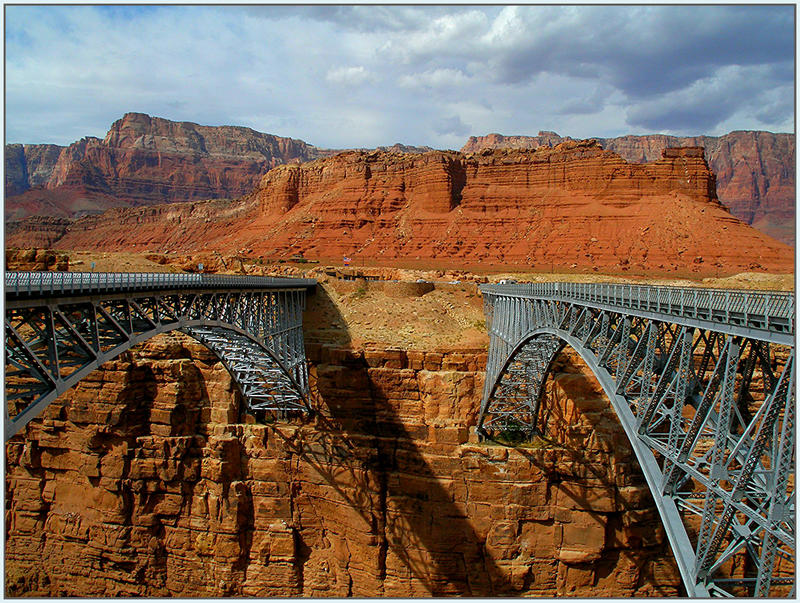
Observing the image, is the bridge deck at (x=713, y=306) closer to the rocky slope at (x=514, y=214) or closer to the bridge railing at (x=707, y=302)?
the bridge railing at (x=707, y=302)

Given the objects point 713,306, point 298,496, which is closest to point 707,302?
point 713,306

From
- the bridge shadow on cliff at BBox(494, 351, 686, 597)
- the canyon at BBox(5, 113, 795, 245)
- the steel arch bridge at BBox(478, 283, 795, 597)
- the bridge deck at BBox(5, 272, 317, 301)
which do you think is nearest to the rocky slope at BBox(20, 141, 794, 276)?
the bridge shadow on cliff at BBox(494, 351, 686, 597)

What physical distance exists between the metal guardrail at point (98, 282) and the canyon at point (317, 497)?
503 inches

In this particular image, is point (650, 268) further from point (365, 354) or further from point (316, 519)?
point (316, 519)

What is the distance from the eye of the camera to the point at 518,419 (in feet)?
98.7

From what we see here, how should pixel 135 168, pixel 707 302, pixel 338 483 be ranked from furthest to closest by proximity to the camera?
pixel 135 168 → pixel 338 483 → pixel 707 302

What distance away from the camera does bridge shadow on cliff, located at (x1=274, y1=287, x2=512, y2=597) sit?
97.6 ft

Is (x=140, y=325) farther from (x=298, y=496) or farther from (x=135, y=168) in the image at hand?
(x=135, y=168)

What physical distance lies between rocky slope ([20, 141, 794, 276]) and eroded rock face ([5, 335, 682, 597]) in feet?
138

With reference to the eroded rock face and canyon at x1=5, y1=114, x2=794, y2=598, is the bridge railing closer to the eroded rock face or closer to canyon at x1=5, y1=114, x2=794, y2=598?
the eroded rock face

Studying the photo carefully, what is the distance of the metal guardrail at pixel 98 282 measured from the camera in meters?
11.9

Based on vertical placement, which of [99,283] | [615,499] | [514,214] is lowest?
[615,499]

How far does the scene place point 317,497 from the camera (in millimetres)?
31734

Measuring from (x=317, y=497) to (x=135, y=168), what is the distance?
17281cm
